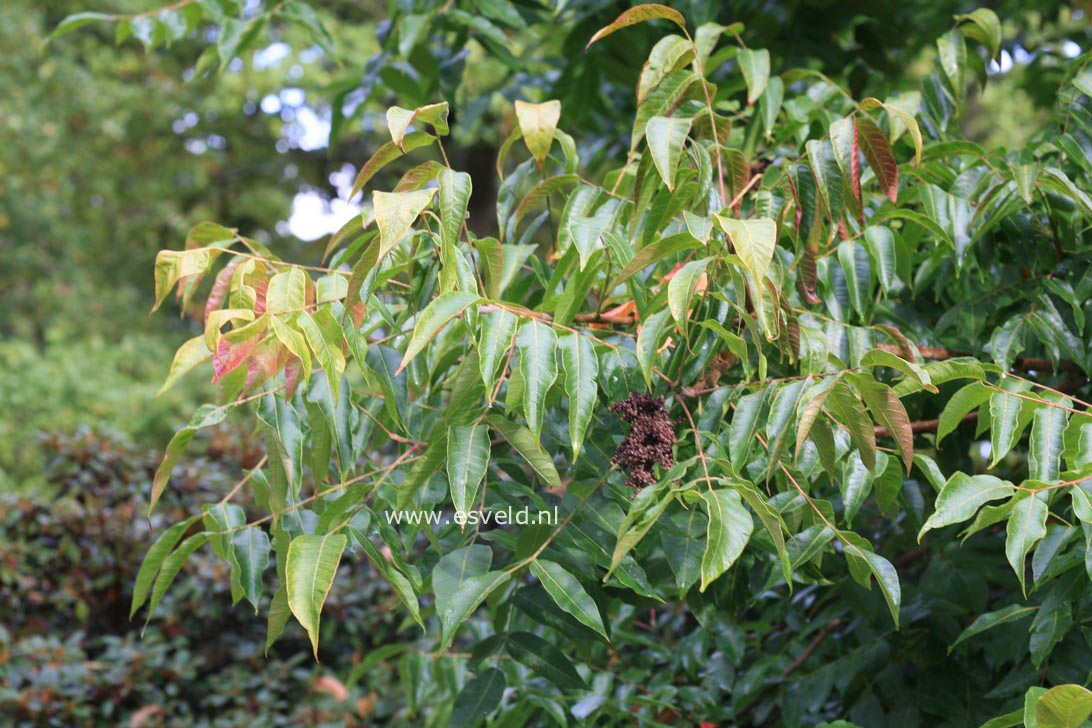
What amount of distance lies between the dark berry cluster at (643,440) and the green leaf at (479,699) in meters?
0.44

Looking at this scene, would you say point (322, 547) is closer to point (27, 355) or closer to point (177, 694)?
point (177, 694)

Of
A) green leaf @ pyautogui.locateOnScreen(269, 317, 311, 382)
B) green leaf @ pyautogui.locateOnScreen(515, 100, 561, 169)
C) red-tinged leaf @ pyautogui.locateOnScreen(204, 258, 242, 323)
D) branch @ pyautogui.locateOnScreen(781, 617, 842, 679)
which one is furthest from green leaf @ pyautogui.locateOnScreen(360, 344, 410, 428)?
branch @ pyautogui.locateOnScreen(781, 617, 842, 679)

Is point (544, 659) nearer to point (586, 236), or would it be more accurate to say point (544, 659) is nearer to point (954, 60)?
point (586, 236)

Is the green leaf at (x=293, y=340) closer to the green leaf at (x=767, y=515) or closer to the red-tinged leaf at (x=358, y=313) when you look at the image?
the red-tinged leaf at (x=358, y=313)

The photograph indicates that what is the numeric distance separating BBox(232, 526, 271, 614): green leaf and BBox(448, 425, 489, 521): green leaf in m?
0.38

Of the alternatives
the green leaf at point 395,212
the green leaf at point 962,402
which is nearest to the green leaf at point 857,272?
the green leaf at point 962,402

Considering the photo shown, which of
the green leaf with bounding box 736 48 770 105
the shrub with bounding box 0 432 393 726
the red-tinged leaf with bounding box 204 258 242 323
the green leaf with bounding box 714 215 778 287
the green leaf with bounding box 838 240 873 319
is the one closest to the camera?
the green leaf with bounding box 714 215 778 287

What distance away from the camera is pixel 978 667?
69.7 inches

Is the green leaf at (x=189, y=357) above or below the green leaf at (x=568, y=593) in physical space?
above

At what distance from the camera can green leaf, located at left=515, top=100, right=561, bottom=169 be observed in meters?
1.28

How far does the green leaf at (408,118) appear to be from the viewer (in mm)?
1182

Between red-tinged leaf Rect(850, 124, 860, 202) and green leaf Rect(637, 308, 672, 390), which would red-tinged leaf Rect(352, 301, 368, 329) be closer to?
green leaf Rect(637, 308, 672, 390)

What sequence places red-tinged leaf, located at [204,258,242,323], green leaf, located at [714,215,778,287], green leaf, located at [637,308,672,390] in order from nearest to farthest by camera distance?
green leaf, located at [714,215,778,287], green leaf, located at [637,308,672,390], red-tinged leaf, located at [204,258,242,323]

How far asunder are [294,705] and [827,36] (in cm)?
277
